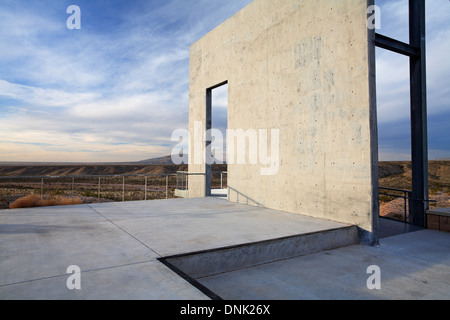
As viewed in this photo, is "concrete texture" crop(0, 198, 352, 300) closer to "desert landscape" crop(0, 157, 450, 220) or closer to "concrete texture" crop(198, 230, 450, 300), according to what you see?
"concrete texture" crop(198, 230, 450, 300)

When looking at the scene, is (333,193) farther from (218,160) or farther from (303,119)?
(218,160)

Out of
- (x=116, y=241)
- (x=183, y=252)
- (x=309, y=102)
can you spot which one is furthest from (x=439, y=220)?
(x=116, y=241)

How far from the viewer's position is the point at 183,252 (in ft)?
8.11

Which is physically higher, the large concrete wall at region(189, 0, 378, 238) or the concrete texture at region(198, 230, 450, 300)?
the large concrete wall at region(189, 0, 378, 238)

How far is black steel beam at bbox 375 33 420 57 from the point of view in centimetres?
380

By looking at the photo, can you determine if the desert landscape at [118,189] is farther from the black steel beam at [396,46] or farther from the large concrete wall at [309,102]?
the black steel beam at [396,46]

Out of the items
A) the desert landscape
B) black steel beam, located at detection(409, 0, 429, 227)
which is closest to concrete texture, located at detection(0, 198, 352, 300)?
the desert landscape

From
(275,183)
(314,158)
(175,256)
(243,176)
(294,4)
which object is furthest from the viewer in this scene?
(243,176)

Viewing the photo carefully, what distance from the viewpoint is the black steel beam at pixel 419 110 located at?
432cm

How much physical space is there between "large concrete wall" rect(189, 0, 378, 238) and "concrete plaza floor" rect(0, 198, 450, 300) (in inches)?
22.6

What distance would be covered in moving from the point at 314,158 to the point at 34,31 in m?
6.40

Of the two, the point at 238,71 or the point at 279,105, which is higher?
the point at 238,71

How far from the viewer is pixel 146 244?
275cm
